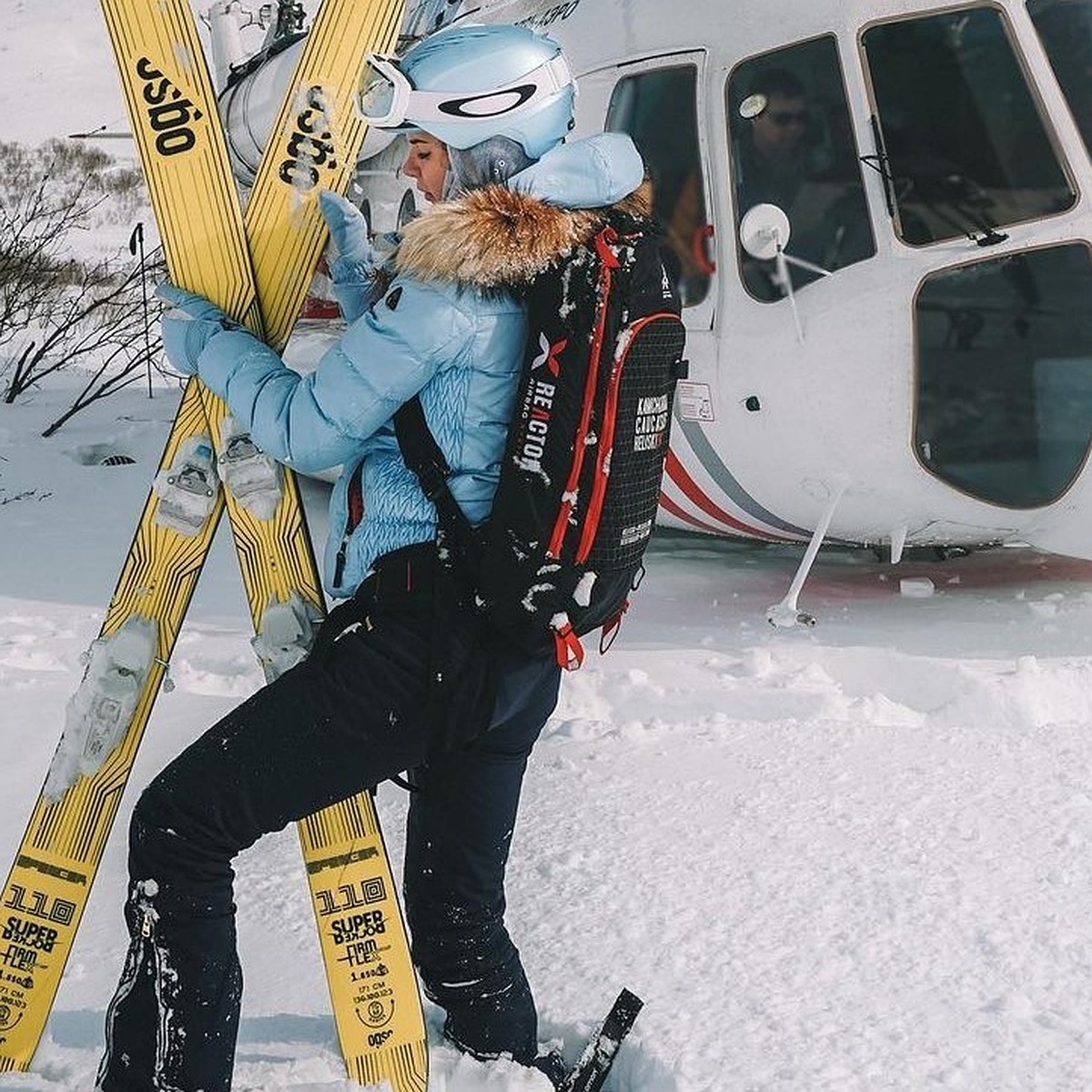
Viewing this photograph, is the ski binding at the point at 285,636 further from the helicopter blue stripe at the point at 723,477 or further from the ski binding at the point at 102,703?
the helicopter blue stripe at the point at 723,477

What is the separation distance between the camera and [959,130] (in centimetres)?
446

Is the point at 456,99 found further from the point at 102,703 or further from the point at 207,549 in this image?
the point at 102,703

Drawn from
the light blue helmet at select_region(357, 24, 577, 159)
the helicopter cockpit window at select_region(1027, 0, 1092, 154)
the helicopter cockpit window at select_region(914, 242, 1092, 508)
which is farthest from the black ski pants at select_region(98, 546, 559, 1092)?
the helicopter cockpit window at select_region(1027, 0, 1092, 154)

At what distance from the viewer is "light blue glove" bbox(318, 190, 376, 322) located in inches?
98.6

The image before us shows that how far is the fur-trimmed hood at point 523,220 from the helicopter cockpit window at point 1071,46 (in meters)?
2.71

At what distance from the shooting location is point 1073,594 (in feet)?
16.5

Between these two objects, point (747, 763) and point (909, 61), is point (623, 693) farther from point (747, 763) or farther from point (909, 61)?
point (909, 61)

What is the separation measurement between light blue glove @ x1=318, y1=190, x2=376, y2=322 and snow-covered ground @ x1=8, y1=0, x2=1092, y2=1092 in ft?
4.28

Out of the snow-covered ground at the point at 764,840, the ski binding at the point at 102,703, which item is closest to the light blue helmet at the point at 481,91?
the ski binding at the point at 102,703

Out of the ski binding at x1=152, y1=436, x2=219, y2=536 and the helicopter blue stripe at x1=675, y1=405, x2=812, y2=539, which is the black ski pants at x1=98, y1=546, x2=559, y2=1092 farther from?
the helicopter blue stripe at x1=675, y1=405, x2=812, y2=539

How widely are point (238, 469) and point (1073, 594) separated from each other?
344cm

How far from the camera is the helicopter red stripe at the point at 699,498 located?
5.29 meters

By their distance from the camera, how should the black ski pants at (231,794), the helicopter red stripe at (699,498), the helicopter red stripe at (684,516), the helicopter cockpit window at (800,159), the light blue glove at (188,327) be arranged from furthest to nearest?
the helicopter red stripe at (684,516) < the helicopter red stripe at (699,498) < the helicopter cockpit window at (800,159) < the light blue glove at (188,327) < the black ski pants at (231,794)

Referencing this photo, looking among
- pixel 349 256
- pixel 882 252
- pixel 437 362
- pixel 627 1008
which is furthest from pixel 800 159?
pixel 627 1008
